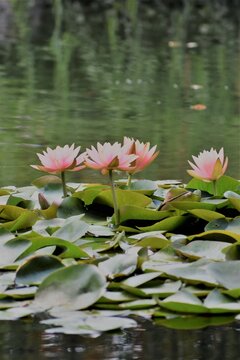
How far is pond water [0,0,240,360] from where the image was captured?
2.00m

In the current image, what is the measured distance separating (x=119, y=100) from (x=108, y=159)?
4.08 m

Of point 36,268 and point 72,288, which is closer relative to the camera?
point 72,288

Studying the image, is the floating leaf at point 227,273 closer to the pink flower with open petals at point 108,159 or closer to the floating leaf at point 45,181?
the pink flower with open petals at point 108,159

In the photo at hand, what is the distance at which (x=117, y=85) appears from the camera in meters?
7.28

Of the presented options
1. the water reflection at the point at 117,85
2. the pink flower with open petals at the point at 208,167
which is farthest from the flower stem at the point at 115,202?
the water reflection at the point at 117,85

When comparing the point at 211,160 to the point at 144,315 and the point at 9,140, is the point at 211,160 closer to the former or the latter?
the point at 144,315

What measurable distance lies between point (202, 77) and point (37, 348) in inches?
240

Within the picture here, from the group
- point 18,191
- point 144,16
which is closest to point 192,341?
point 18,191

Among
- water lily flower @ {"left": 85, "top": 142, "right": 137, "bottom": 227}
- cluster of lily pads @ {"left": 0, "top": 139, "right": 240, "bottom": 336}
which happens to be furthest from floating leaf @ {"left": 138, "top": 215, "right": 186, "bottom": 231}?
water lily flower @ {"left": 85, "top": 142, "right": 137, "bottom": 227}

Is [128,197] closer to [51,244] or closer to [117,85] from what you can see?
[51,244]

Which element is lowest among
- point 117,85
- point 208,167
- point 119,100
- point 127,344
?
point 127,344

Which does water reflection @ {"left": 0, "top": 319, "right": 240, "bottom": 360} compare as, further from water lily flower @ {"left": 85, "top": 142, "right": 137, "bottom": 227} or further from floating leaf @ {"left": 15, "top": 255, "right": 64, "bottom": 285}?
water lily flower @ {"left": 85, "top": 142, "right": 137, "bottom": 227}

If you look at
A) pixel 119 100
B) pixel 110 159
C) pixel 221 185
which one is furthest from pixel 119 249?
pixel 119 100

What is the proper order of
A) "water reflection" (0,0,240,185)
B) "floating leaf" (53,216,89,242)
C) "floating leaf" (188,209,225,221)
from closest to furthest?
"floating leaf" (53,216,89,242) → "floating leaf" (188,209,225,221) → "water reflection" (0,0,240,185)
